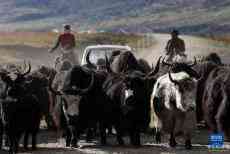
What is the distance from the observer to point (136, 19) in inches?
6762

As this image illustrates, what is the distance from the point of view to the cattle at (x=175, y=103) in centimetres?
1409

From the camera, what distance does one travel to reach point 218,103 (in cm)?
1497

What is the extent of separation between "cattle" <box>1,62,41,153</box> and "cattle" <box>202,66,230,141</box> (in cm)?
346

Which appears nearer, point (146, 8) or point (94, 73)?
point (94, 73)

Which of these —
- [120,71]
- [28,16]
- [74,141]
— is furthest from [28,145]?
[28,16]

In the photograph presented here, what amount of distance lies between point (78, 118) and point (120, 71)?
2057 millimetres

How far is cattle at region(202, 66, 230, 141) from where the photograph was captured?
47.1ft

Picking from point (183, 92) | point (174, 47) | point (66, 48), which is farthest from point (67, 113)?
point (174, 47)

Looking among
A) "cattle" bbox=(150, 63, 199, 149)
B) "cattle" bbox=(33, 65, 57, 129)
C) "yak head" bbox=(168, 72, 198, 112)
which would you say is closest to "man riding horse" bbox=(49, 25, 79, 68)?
"cattle" bbox=(33, 65, 57, 129)

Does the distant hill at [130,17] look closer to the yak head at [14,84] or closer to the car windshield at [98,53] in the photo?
the car windshield at [98,53]

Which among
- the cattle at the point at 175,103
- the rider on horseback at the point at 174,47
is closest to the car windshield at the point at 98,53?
the rider on horseback at the point at 174,47

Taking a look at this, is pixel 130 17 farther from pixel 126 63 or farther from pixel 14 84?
pixel 14 84

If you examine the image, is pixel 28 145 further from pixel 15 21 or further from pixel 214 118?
pixel 15 21

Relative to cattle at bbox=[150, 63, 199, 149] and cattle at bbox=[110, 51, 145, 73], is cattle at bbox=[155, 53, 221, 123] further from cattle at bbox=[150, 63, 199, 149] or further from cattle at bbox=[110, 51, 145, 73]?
cattle at bbox=[150, 63, 199, 149]
